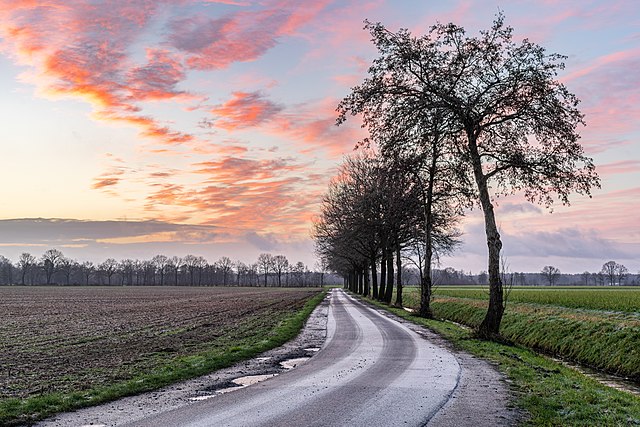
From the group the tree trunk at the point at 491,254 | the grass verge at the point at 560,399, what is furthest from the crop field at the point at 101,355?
the tree trunk at the point at 491,254

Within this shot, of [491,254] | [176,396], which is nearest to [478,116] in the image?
[491,254]

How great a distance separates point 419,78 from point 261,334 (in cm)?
1299

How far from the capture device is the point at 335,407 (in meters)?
9.72

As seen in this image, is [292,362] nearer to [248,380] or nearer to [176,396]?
[248,380]

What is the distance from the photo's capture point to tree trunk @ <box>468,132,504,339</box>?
22.0 m

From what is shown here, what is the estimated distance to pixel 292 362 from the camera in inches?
622

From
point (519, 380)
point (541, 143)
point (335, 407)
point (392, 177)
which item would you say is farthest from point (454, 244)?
point (335, 407)

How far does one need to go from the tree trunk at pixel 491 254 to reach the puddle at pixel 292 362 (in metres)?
8.81

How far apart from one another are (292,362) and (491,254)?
10.5 m

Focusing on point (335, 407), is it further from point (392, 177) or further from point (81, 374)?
point (392, 177)

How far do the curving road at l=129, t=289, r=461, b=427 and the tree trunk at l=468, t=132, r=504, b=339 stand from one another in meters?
4.95

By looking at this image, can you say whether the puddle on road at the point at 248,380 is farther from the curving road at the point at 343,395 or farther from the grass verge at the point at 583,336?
the grass verge at the point at 583,336

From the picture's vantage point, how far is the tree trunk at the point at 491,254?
Answer: 72.3ft

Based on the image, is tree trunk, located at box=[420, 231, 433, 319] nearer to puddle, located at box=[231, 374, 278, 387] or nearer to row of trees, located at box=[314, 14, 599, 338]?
row of trees, located at box=[314, 14, 599, 338]
